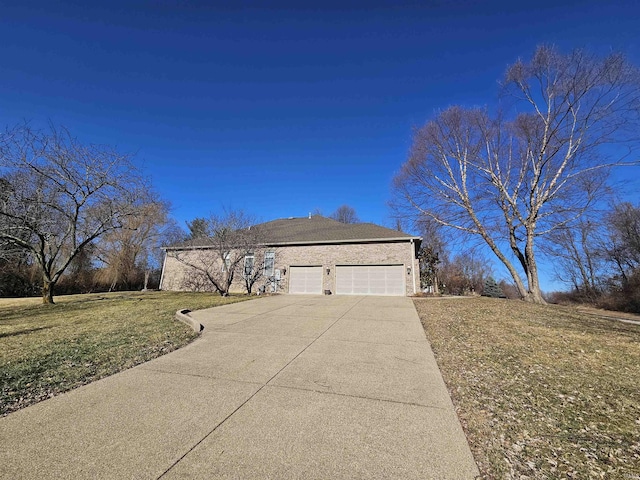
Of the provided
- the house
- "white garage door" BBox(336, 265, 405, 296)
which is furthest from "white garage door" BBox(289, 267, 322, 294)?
"white garage door" BBox(336, 265, 405, 296)

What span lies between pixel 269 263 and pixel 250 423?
16639 mm

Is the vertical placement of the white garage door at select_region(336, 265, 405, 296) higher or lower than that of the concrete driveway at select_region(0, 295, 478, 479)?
higher

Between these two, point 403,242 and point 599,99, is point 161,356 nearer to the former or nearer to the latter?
point 403,242

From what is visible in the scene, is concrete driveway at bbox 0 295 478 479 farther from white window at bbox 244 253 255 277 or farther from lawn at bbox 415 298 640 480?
white window at bbox 244 253 255 277

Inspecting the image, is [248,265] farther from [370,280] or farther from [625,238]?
[625,238]

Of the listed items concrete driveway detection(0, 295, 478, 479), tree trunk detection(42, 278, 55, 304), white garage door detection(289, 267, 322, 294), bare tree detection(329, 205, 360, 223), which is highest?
Answer: bare tree detection(329, 205, 360, 223)

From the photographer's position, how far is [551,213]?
13.1 m

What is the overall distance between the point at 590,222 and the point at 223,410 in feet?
53.0

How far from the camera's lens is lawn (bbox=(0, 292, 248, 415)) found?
3379 mm

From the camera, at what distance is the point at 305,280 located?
718 inches

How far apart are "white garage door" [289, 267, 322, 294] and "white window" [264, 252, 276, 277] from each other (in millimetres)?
1332

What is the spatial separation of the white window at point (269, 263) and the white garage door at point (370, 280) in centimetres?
445

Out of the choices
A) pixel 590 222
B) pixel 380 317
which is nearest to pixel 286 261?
pixel 380 317

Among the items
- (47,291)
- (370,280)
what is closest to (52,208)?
(47,291)
